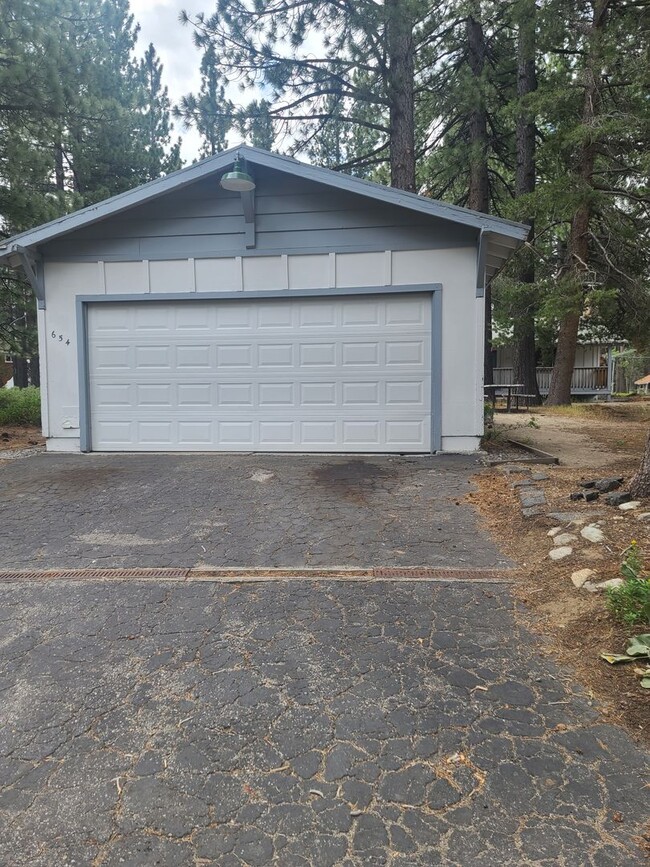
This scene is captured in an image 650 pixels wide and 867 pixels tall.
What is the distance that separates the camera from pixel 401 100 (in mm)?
11125

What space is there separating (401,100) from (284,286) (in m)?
6.07

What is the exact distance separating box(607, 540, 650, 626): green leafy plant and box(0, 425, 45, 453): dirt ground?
900 cm

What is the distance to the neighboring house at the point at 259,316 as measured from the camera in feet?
24.7

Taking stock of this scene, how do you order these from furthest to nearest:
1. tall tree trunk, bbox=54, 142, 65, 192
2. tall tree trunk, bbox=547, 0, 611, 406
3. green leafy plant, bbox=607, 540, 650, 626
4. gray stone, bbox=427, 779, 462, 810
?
1. tall tree trunk, bbox=54, 142, 65, 192
2. tall tree trunk, bbox=547, 0, 611, 406
3. green leafy plant, bbox=607, 540, 650, 626
4. gray stone, bbox=427, 779, 462, 810

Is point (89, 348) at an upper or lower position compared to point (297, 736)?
upper

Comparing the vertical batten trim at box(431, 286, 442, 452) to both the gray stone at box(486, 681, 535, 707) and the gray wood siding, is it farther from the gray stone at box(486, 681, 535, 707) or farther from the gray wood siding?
the gray stone at box(486, 681, 535, 707)

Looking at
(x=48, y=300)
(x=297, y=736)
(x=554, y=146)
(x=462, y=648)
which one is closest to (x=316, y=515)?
(x=462, y=648)

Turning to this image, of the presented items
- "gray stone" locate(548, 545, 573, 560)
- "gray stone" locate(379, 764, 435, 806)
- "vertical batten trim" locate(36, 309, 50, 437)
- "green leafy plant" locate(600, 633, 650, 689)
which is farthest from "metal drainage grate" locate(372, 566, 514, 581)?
"vertical batten trim" locate(36, 309, 50, 437)

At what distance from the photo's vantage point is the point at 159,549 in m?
4.34

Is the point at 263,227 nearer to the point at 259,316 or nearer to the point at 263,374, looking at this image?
the point at 259,316

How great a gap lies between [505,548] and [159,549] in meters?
2.67

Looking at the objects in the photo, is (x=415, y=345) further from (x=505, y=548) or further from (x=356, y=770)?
(x=356, y=770)

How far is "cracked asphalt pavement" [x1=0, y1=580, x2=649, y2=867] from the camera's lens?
170 cm

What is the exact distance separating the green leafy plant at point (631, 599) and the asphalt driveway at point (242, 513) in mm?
1011
